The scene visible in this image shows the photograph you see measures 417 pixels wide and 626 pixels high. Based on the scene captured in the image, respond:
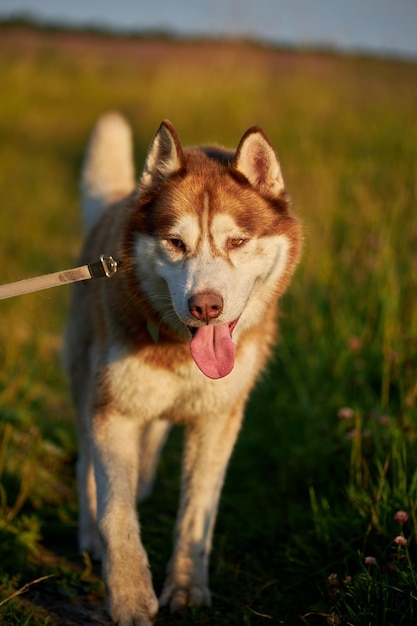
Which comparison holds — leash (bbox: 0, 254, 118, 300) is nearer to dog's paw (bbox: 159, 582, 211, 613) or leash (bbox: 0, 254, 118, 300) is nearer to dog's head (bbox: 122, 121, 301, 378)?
dog's head (bbox: 122, 121, 301, 378)

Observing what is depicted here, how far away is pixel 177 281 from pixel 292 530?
1.34 meters

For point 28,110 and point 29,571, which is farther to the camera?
point 28,110

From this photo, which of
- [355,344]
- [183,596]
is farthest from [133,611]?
[355,344]

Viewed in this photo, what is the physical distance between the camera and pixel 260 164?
9.59 feet

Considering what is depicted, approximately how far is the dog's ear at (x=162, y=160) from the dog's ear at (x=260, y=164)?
230mm

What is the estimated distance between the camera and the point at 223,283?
2551 millimetres

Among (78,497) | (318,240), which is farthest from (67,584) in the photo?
(318,240)

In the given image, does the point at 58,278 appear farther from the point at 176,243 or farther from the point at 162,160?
the point at 162,160

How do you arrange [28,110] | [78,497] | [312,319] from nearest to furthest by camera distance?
1. [78,497]
2. [312,319]
3. [28,110]

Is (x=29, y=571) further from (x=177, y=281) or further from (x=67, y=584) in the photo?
(x=177, y=281)

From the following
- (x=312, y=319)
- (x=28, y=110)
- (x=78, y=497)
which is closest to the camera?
(x=78, y=497)

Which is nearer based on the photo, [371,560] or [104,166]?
[371,560]

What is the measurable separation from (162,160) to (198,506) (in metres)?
1.39

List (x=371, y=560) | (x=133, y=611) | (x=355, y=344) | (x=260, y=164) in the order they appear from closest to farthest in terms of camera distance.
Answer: (x=133, y=611) < (x=371, y=560) < (x=260, y=164) < (x=355, y=344)
